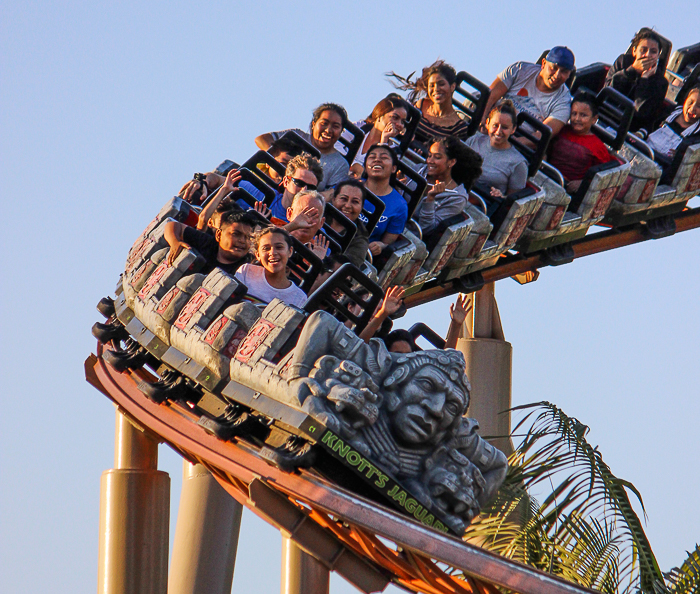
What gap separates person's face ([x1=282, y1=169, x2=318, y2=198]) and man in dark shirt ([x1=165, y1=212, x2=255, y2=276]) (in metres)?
0.45

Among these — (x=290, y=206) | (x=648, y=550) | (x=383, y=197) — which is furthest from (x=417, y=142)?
(x=648, y=550)

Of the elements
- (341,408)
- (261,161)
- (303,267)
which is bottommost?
(341,408)

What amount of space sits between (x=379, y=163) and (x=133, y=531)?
2030mm

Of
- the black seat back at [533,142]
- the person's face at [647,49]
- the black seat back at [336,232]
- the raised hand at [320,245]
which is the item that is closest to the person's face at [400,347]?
the raised hand at [320,245]

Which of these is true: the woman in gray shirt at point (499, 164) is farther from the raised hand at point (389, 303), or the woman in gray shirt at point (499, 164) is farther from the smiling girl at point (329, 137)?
the raised hand at point (389, 303)

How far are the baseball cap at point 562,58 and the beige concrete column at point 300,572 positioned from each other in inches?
127

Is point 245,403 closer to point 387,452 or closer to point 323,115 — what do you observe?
point 387,452

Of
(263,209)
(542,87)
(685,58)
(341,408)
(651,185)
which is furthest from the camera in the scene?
(685,58)

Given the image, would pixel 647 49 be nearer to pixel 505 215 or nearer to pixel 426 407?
pixel 505 215

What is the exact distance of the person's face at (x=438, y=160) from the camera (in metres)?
6.08

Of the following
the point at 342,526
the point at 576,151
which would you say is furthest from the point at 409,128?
the point at 342,526

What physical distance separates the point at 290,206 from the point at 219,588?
195 centimetres

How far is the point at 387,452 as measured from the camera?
3879 millimetres

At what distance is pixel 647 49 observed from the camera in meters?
7.77
